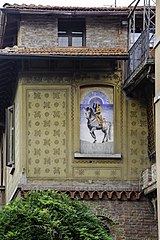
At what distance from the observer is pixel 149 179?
31.6m

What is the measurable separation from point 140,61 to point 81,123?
3.34 metres

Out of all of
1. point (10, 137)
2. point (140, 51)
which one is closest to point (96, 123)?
point (140, 51)

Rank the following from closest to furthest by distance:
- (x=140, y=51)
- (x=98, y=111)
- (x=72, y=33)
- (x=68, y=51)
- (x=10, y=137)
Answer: (x=140, y=51), (x=68, y=51), (x=98, y=111), (x=72, y=33), (x=10, y=137)

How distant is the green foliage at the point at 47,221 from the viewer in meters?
25.0

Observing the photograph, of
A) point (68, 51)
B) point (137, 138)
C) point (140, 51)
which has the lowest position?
point (137, 138)

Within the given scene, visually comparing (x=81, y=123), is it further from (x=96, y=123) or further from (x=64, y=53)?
(x=64, y=53)

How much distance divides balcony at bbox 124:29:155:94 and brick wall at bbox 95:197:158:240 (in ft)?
12.6

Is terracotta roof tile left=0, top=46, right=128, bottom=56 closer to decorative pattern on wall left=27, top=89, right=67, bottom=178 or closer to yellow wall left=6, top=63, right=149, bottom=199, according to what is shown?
yellow wall left=6, top=63, right=149, bottom=199

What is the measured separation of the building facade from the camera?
32.6m

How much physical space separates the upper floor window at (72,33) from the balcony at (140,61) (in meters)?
2.41

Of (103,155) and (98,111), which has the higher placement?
(98,111)

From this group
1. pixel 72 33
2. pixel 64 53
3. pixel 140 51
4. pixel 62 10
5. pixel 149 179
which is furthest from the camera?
pixel 72 33

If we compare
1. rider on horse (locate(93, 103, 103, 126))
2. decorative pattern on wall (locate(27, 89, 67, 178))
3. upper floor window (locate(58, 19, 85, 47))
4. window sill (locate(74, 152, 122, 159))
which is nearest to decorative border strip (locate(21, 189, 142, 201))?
decorative pattern on wall (locate(27, 89, 67, 178))

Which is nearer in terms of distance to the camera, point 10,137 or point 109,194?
point 109,194
